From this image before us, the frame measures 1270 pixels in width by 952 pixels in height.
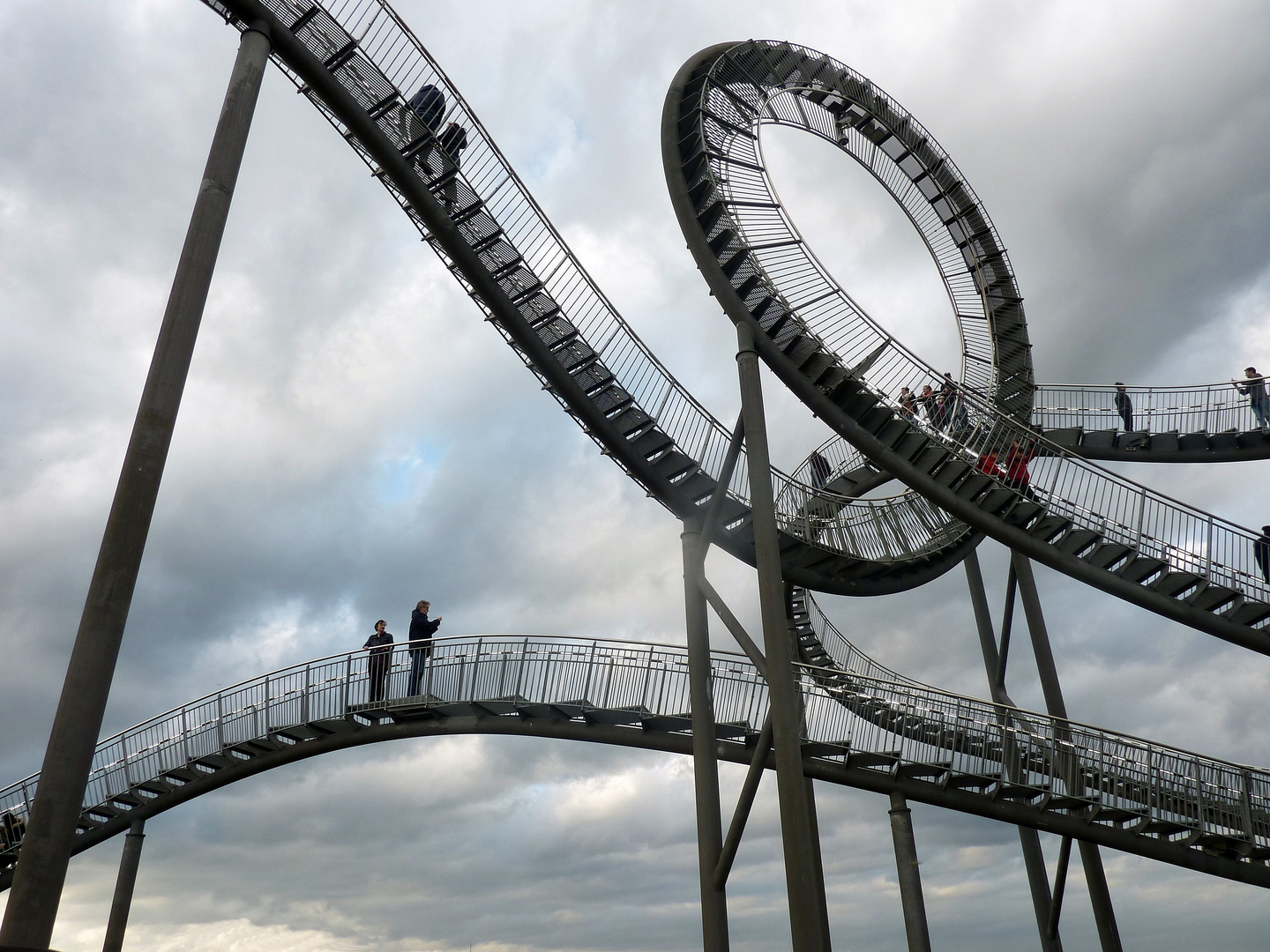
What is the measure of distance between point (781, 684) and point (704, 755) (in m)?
1.75

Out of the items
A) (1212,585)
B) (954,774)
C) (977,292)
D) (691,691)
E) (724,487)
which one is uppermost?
(977,292)

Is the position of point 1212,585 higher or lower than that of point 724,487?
lower

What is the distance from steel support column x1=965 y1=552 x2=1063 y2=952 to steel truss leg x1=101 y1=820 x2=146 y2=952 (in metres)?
13.6

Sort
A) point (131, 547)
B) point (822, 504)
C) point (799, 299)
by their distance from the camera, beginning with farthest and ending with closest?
point (822, 504)
point (799, 299)
point (131, 547)

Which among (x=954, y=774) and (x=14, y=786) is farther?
(x=14, y=786)

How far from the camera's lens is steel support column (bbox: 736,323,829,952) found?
33.6ft

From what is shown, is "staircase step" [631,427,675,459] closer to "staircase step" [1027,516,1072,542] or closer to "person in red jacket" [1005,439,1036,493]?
"person in red jacket" [1005,439,1036,493]

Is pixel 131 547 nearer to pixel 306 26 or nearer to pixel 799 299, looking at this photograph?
pixel 306 26

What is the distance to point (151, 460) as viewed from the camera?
304 inches

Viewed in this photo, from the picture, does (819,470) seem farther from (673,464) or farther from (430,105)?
(430,105)

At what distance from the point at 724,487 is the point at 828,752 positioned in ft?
12.1

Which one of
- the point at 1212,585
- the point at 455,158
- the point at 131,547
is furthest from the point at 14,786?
the point at 1212,585

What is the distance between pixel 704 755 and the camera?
12016 mm

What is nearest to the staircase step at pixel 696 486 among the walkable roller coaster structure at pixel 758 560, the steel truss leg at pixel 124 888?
the walkable roller coaster structure at pixel 758 560
